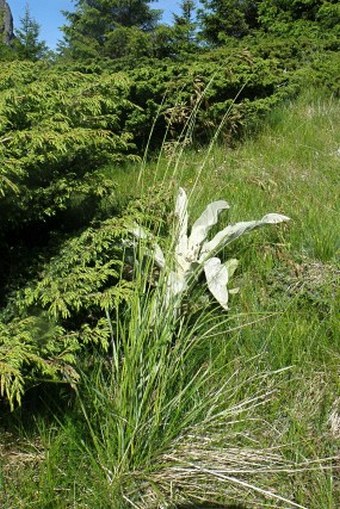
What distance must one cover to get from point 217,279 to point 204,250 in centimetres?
24

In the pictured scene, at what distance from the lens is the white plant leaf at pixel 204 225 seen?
2584mm

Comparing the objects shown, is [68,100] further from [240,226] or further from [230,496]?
[230,496]

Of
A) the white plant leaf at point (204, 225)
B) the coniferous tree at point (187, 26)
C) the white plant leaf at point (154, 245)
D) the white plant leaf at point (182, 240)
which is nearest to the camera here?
the white plant leaf at point (154, 245)

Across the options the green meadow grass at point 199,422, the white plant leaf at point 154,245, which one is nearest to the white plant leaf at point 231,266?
the green meadow grass at point 199,422

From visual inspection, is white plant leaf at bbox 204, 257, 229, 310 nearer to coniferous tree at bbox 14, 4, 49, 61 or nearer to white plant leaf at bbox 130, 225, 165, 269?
white plant leaf at bbox 130, 225, 165, 269

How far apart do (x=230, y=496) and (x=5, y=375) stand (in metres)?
0.80

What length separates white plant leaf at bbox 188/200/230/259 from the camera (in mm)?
2584

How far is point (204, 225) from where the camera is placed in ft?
8.63

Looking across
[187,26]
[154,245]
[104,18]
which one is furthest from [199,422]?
[104,18]

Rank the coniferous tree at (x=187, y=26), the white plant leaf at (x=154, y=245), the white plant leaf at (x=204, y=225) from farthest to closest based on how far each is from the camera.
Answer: the coniferous tree at (x=187, y=26) < the white plant leaf at (x=204, y=225) < the white plant leaf at (x=154, y=245)

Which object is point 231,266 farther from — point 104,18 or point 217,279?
point 104,18

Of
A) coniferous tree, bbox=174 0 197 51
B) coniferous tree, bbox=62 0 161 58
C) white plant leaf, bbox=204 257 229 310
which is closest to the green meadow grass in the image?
white plant leaf, bbox=204 257 229 310

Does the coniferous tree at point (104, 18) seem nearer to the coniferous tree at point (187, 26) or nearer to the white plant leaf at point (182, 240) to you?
the coniferous tree at point (187, 26)

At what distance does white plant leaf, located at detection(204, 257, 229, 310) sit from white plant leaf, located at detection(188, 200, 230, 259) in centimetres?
17
